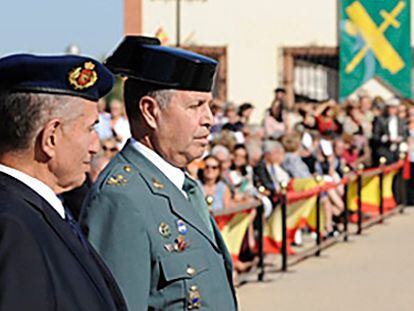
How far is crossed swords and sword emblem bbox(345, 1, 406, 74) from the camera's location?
3053 cm

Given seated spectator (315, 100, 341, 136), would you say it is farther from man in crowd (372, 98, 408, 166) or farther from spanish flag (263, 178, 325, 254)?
spanish flag (263, 178, 325, 254)

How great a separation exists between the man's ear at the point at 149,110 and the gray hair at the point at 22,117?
2.61 ft

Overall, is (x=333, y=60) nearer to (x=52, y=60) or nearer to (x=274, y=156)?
(x=274, y=156)

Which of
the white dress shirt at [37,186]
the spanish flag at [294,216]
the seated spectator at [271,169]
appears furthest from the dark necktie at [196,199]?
the seated spectator at [271,169]

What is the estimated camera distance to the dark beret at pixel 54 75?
3055 mm

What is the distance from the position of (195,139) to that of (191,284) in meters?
0.45

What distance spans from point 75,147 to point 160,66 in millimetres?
774

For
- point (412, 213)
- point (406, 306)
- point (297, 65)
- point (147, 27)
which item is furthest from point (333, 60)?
point (406, 306)

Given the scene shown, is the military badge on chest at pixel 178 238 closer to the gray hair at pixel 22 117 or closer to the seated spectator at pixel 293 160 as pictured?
the gray hair at pixel 22 117

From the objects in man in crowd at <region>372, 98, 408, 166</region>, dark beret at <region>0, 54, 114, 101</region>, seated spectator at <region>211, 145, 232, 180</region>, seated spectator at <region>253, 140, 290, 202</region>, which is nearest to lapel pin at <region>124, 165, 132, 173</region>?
dark beret at <region>0, 54, 114, 101</region>

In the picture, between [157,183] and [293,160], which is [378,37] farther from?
[157,183]

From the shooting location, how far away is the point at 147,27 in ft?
103

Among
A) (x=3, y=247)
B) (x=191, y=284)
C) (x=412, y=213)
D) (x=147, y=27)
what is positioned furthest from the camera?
(x=147, y=27)

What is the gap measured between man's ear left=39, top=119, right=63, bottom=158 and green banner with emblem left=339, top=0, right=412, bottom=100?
27.7m
